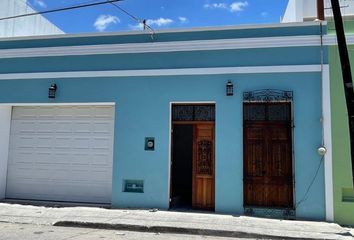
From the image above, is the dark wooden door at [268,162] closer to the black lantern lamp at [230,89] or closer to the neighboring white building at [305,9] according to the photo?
the black lantern lamp at [230,89]

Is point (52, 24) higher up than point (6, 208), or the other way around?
point (52, 24)

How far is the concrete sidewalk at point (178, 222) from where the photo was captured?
8271 millimetres

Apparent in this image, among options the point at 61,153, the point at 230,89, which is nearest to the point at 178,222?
the point at 230,89

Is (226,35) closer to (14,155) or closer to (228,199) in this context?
(228,199)

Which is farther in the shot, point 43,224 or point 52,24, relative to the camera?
point 52,24

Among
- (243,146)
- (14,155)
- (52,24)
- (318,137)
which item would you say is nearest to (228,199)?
(243,146)

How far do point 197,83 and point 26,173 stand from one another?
609 centimetres

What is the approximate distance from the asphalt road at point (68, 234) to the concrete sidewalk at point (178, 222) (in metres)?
0.25

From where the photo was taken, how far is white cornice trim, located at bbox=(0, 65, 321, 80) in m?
10.2

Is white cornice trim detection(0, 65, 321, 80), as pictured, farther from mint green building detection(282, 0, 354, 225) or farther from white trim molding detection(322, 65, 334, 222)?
mint green building detection(282, 0, 354, 225)

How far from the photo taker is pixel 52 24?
1783 cm

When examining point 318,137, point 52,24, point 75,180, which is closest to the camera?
point 318,137

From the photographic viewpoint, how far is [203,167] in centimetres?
1077

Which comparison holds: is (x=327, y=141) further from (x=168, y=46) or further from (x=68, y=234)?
(x=68, y=234)
